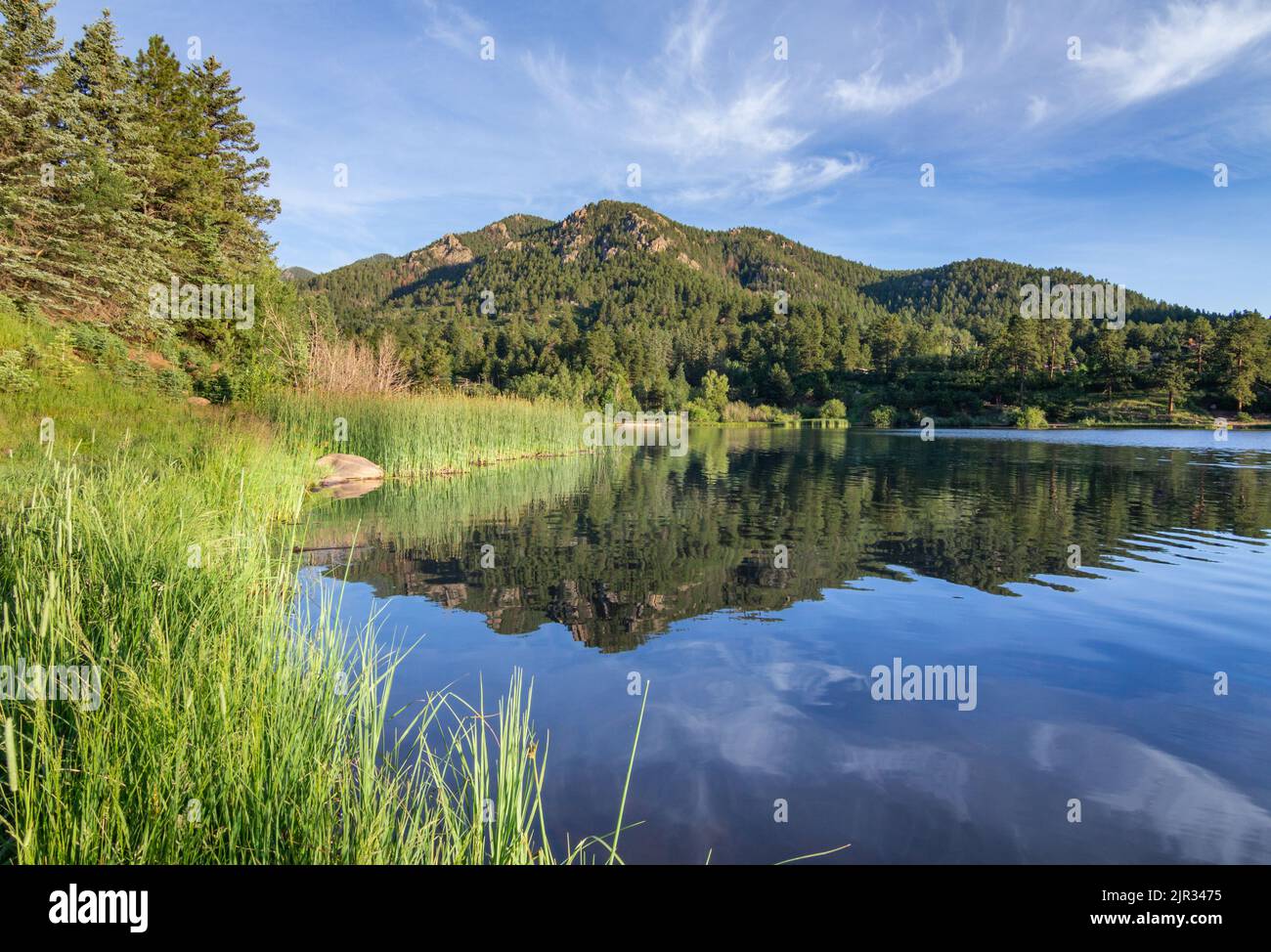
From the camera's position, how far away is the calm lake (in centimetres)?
372

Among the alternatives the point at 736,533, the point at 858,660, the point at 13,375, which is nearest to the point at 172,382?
the point at 13,375

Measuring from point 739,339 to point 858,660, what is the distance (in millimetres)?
114885

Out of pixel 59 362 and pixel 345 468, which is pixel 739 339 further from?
pixel 59 362

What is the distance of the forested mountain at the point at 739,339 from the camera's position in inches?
2906

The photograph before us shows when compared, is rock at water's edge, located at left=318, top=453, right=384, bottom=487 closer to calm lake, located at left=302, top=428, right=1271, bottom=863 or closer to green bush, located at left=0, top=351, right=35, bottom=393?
calm lake, located at left=302, top=428, right=1271, bottom=863

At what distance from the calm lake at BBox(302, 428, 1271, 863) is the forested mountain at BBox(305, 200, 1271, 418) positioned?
21205 millimetres

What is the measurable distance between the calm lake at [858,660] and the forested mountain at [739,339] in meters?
21.2

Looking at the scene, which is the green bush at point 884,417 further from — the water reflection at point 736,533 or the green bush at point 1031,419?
the water reflection at point 736,533
